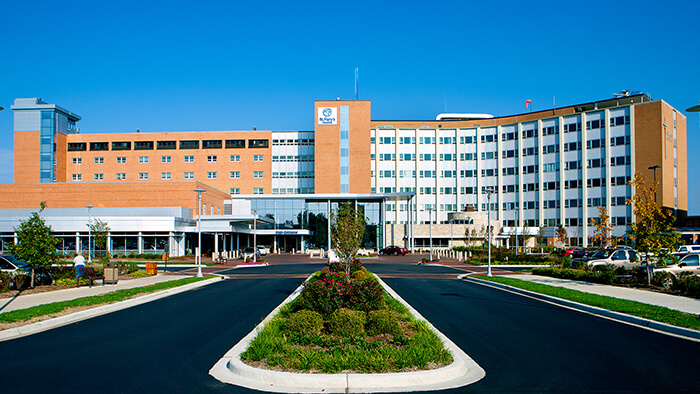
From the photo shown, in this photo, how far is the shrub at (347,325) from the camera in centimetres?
1014

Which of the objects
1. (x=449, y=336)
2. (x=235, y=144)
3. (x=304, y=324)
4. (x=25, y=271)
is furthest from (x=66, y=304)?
(x=235, y=144)

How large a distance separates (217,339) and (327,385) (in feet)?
14.7

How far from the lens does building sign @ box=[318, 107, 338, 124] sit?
277 feet

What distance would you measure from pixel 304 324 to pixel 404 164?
8349 centimetres

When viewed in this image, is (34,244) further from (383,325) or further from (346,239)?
(383,325)

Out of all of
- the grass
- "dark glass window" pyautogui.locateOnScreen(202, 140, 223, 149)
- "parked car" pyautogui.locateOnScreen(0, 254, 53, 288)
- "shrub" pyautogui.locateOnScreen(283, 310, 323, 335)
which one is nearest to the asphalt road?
the grass

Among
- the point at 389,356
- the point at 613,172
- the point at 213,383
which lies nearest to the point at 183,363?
the point at 213,383

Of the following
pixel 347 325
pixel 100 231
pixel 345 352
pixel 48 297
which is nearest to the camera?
pixel 345 352

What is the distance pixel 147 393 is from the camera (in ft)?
23.2

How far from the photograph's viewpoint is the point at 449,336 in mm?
11203

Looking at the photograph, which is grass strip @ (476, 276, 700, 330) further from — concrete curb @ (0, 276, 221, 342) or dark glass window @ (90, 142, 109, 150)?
dark glass window @ (90, 142, 109, 150)

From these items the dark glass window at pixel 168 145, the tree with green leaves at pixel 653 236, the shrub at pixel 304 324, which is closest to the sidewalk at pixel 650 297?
the tree with green leaves at pixel 653 236

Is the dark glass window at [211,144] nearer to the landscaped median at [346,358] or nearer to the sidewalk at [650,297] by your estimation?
the sidewalk at [650,297]

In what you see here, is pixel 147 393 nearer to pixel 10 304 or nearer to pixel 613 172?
pixel 10 304
